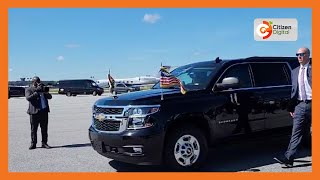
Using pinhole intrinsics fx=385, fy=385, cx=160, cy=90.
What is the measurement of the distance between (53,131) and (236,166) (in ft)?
23.7

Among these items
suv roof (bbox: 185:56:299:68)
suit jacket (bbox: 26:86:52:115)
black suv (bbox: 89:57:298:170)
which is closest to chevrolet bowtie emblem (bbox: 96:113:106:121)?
black suv (bbox: 89:57:298:170)

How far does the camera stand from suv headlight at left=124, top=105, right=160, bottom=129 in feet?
19.7

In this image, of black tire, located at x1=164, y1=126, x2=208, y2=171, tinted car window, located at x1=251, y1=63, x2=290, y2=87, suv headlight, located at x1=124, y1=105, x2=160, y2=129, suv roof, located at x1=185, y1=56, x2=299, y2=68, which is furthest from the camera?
tinted car window, located at x1=251, y1=63, x2=290, y2=87

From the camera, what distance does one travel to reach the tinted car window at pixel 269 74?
7.65 m

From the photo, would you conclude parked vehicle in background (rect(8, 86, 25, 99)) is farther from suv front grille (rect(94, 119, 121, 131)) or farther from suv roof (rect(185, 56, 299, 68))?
suv front grille (rect(94, 119, 121, 131))

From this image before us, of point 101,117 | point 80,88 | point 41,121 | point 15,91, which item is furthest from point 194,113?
point 15,91

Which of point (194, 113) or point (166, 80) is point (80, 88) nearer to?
point (166, 80)

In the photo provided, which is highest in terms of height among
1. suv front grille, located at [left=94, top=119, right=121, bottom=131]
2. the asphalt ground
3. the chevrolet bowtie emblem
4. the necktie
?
the necktie

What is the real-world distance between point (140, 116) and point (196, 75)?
1927 mm

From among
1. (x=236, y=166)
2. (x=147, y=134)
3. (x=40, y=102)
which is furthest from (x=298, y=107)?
(x=40, y=102)

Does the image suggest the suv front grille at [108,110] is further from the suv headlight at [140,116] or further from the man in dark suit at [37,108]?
the man in dark suit at [37,108]

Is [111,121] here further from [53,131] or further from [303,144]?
[53,131]

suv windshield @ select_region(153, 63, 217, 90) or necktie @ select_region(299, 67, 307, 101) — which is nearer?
necktie @ select_region(299, 67, 307, 101)

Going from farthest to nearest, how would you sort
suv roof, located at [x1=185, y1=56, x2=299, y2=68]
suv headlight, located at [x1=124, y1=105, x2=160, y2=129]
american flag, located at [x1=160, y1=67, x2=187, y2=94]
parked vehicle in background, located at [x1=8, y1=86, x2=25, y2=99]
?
parked vehicle in background, located at [x1=8, y1=86, x2=25, y2=99] < suv roof, located at [x1=185, y1=56, x2=299, y2=68] < american flag, located at [x1=160, y1=67, x2=187, y2=94] < suv headlight, located at [x1=124, y1=105, x2=160, y2=129]
